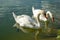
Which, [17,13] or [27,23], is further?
[17,13]

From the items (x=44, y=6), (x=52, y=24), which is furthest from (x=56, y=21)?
(x=44, y=6)

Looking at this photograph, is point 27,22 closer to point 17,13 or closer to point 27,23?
point 27,23

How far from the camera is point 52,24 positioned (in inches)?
321

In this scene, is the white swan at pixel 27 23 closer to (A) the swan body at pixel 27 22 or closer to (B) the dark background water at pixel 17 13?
(A) the swan body at pixel 27 22

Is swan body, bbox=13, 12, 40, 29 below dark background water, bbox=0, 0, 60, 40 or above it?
above

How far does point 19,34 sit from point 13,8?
3.06 m

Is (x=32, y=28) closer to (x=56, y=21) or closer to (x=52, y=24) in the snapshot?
(x=52, y=24)

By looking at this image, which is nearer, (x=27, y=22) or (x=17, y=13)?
(x=27, y=22)

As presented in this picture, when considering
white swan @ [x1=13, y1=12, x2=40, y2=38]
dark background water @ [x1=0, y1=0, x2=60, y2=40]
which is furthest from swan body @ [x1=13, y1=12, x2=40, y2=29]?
dark background water @ [x1=0, y1=0, x2=60, y2=40]

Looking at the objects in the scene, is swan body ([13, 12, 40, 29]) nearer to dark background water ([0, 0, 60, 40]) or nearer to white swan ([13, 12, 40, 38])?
white swan ([13, 12, 40, 38])

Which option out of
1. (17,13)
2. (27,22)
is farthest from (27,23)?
(17,13)

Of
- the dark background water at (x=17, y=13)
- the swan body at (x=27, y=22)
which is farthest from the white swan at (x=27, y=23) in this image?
the dark background water at (x=17, y=13)

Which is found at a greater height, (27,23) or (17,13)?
(27,23)

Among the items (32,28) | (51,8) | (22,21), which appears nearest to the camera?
(32,28)
